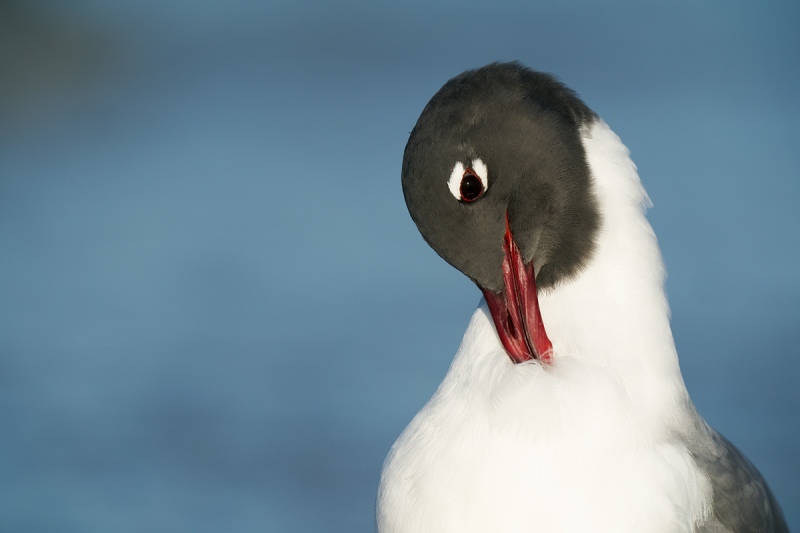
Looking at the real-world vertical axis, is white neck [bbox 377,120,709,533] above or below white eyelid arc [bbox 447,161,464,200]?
below

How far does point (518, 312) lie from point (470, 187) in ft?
1.05

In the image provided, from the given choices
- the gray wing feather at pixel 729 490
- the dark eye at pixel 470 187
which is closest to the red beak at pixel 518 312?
the dark eye at pixel 470 187

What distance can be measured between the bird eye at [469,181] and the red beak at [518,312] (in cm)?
13

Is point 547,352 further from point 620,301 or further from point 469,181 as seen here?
point 469,181

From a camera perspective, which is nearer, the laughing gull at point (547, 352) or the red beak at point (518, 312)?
the laughing gull at point (547, 352)

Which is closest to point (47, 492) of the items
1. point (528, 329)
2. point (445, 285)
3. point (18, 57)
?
point (445, 285)

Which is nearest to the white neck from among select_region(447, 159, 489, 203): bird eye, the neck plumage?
the neck plumage

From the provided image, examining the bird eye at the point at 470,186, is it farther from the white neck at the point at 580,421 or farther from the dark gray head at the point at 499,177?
the white neck at the point at 580,421

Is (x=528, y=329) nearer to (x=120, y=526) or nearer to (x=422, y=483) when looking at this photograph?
(x=422, y=483)

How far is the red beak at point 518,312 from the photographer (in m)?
2.82

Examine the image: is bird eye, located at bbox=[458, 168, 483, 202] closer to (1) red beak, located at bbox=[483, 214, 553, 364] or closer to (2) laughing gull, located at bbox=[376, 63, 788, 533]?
(2) laughing gull, located at bbox=[376, 63, 788, 533]

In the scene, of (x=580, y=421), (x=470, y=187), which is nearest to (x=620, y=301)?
(x=580, y=421)

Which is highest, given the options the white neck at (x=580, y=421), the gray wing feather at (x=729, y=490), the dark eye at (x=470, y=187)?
the dark eye at (x=470, y=187)

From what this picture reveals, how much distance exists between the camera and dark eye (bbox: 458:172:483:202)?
2.75 metres
